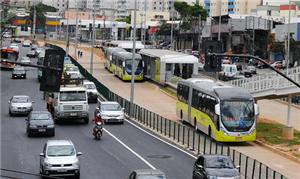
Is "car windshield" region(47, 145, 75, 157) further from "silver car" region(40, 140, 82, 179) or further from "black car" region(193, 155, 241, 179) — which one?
"black car" region(193, 155, 241, 179)

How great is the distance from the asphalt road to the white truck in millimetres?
770

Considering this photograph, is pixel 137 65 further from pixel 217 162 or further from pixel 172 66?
pixel 217 162

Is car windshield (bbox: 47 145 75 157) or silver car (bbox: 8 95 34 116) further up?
car windshield (bbox: 47 145 75 157)

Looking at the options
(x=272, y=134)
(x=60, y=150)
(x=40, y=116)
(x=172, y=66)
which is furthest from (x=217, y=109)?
(x=172, y=66)

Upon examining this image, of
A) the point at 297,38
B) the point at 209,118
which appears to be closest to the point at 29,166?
the point at 209,118

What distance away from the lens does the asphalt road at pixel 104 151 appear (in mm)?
27516

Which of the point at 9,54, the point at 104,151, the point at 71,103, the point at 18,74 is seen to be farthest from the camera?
the point at 18,74

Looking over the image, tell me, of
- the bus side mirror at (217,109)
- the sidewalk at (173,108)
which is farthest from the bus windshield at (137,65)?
the bus side mirror at (217,109)

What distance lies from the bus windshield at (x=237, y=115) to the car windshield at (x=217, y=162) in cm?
1179

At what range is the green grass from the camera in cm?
3744

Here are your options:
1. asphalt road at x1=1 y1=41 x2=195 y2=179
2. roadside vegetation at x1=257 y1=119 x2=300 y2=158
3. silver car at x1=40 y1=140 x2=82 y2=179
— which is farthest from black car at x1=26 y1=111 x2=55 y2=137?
roadside vegetation at x1=257 y1=119 x2=300 y2=158

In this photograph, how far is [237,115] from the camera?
118 feet

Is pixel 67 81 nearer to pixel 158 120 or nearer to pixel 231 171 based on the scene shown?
pixel 158 120

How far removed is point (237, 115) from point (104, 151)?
8.02 metres
